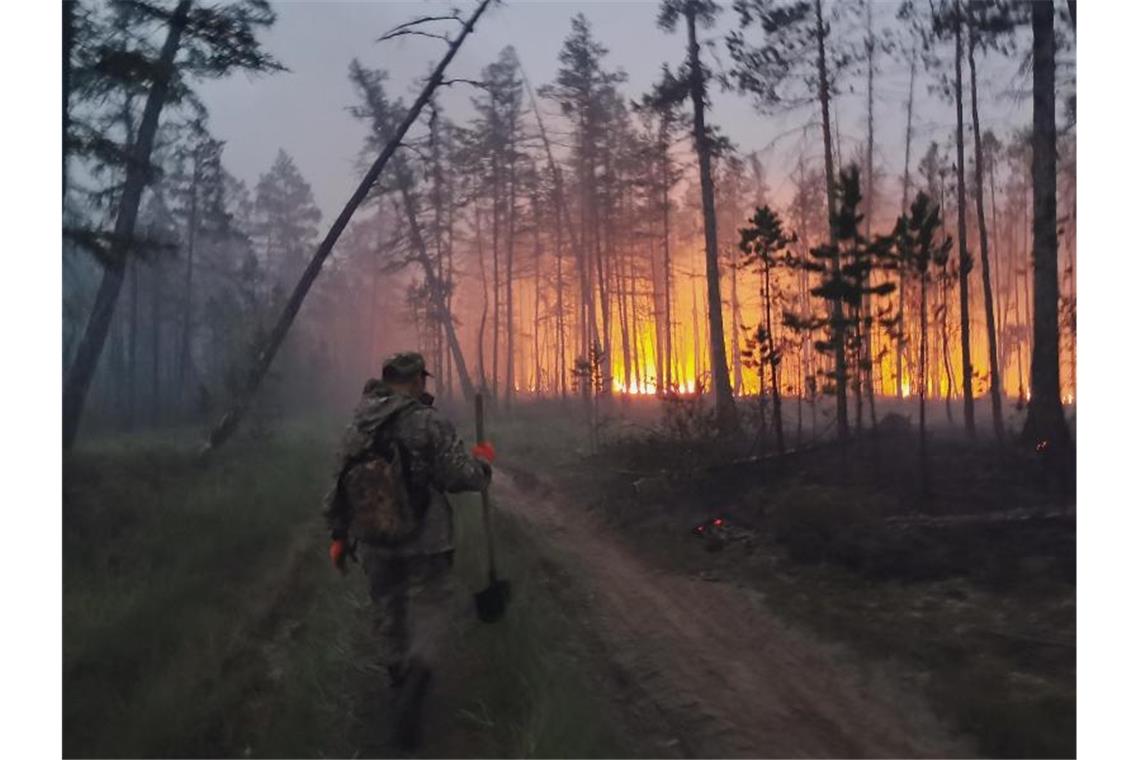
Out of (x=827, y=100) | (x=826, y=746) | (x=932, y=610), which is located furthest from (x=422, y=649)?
(x=827, y=100)

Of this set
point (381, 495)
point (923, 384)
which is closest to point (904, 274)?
point (923, 384)

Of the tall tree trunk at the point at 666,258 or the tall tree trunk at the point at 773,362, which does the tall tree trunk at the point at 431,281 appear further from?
the tall tree trunk at the point at 773,362

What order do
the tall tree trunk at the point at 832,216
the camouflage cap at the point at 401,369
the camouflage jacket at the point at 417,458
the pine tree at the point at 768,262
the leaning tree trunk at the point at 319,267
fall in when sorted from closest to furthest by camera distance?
1. the camouflage jacket at the point at 417,458
2. the camouflage cap at the point at 401,369
3. the tall tree trunk at the point at 832,216
4. the pine tree at the point at 768,262
5. the leaning tree trunk at the point at 319,267

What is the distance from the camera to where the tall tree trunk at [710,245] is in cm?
615

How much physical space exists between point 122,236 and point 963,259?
7643mm

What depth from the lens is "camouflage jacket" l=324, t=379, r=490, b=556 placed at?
366 centimetres

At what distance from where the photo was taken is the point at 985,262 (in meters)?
5.54

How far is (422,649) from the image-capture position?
3.69 metres

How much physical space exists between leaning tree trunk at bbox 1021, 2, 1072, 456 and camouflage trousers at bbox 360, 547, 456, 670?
4.44 m

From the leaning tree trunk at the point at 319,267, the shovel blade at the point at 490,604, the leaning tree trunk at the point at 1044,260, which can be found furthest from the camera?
the leaning tree trunk at the point at 319,267

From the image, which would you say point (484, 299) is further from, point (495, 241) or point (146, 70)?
point (146, 70)

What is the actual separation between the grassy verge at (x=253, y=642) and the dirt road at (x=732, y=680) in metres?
0.33

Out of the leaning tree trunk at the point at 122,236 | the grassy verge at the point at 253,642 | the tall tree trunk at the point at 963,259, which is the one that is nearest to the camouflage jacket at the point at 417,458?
the grassy verge at the point at 253,642

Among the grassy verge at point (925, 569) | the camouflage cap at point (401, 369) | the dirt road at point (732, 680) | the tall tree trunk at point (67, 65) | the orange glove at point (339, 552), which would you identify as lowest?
the dirt road at point (732, 680)
